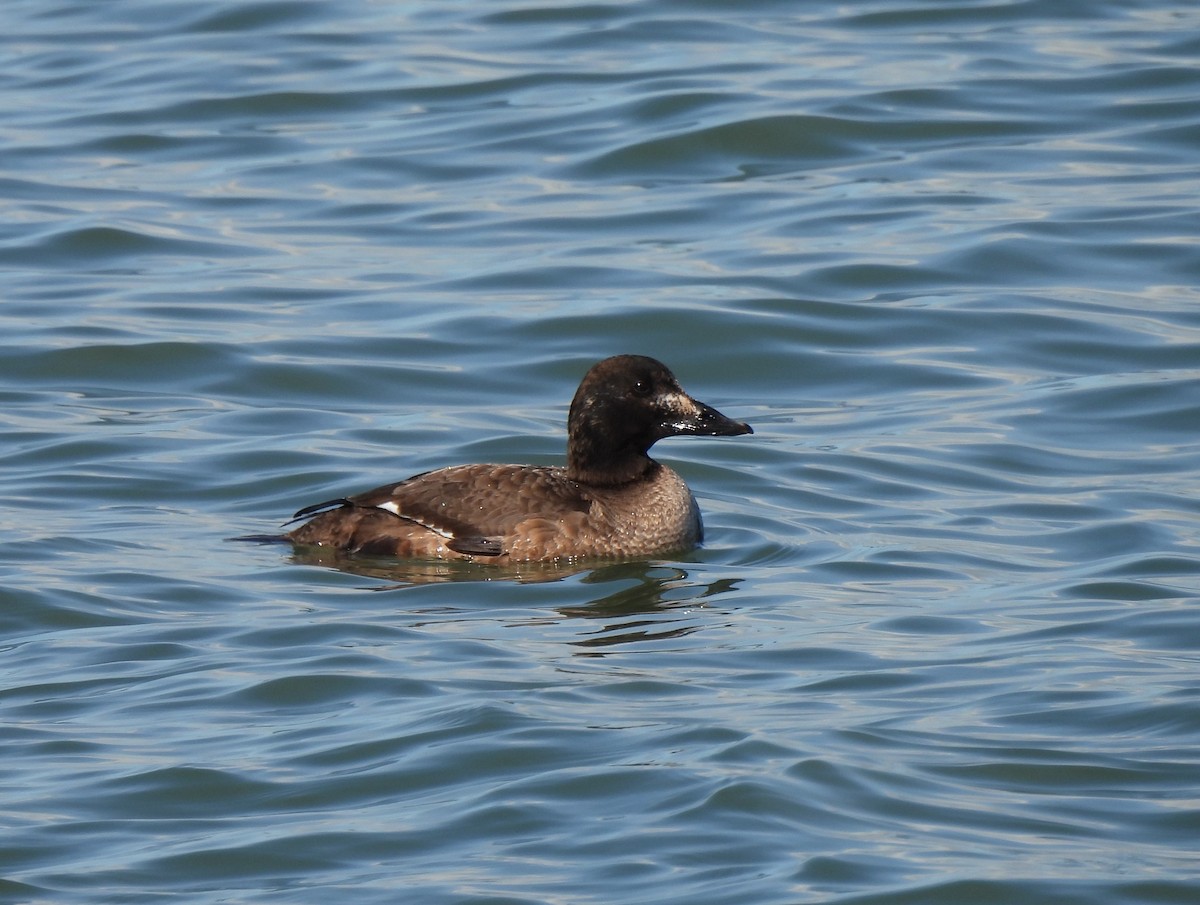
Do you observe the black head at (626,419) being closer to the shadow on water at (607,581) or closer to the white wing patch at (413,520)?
the shadow on water at (607,581)

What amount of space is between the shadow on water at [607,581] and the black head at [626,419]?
592mm

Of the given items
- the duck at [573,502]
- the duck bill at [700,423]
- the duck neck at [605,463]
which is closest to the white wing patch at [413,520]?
the duck at [573,502]

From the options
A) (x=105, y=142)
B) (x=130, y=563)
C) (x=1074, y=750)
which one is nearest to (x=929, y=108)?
(x=105, y=142)

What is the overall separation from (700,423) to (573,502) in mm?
765

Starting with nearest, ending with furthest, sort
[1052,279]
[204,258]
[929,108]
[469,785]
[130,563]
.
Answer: [469,785], [130,563], [1052,279], [204,258], [929,108]

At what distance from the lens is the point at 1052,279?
14148 millimetres

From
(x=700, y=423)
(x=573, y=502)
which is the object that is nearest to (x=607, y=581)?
(x=573, y=502)

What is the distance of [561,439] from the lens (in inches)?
463

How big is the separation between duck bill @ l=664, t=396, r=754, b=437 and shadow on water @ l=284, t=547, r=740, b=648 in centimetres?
74

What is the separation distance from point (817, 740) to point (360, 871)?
163cm

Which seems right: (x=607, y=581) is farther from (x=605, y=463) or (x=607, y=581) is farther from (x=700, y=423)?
(x=700, y=423)

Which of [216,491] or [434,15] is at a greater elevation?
[434,15]

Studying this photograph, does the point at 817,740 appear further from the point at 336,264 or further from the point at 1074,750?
the point at 336,264

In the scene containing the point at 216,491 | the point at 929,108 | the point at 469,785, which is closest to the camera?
the point at 469,785
